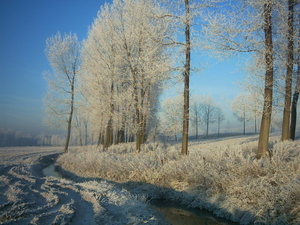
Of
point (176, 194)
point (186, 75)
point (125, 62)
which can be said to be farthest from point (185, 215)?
point (125, 62)

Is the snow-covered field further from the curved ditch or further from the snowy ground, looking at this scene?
the curved ditch

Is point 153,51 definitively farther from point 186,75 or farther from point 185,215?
point 185,215

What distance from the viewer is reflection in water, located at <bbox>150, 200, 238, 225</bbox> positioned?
5121 millimetres

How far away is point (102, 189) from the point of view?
19.9ft

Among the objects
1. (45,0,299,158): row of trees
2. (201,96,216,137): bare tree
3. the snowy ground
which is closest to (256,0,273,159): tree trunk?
(45,0,299,158): row of trees

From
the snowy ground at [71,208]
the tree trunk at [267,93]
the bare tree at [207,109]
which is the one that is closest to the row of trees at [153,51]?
the tree trunk at [267,93]

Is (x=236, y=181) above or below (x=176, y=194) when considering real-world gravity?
above

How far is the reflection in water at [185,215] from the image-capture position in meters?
A: 5.12

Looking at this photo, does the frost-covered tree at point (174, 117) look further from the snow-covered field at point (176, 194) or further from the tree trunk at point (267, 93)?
the tree trunk at point (267, 93)

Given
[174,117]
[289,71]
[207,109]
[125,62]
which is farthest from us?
[207,109]

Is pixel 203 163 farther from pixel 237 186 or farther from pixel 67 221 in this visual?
pixel 67 221

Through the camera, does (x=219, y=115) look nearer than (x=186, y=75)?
No

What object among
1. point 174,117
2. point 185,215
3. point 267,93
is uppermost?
point 267,93

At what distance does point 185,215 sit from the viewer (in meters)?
5.60
